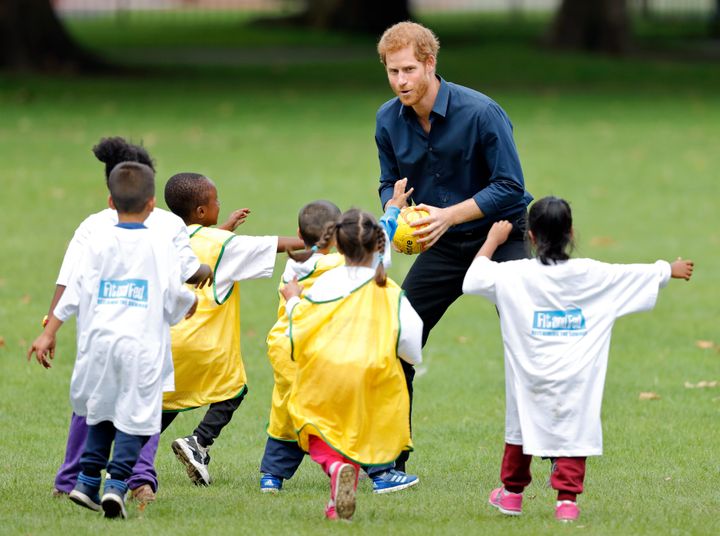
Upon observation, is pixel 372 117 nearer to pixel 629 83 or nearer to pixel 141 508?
pixel 629 83

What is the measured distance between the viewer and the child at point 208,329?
6664mm

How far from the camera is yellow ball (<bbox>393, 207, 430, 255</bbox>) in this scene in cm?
654

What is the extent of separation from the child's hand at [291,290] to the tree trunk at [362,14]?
35353mm

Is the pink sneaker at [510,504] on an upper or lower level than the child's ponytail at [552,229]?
lower

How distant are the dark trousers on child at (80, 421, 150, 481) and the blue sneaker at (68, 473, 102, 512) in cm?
2

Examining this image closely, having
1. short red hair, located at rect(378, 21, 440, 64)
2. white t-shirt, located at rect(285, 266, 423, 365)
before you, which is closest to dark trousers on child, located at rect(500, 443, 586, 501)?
white t-shirt, located at rect(285, 266, 423, 365)

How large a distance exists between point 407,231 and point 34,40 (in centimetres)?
2400

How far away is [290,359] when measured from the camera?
21.5 ft

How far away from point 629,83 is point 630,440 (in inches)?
917

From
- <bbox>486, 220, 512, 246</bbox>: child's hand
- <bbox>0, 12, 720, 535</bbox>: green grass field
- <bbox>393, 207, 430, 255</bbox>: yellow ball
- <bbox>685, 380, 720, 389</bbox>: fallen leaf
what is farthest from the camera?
<bbox>685, 380, 720, 389</bbox>: fallen leaf

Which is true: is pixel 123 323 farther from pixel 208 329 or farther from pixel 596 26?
pixel 596 26

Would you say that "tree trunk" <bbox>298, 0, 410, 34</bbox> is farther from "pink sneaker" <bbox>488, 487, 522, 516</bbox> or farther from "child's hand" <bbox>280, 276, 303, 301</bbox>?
"pink sneaker" <bbox>488, 487, 522, 516</bbox>

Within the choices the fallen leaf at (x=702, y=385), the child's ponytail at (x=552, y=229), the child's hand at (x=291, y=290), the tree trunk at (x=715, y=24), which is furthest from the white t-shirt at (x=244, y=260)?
the tree trunk at (x=715, y=24)

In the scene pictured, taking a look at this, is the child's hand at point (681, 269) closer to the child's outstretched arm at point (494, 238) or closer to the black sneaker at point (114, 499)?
the child's outstretched arm at point (494, 238)
